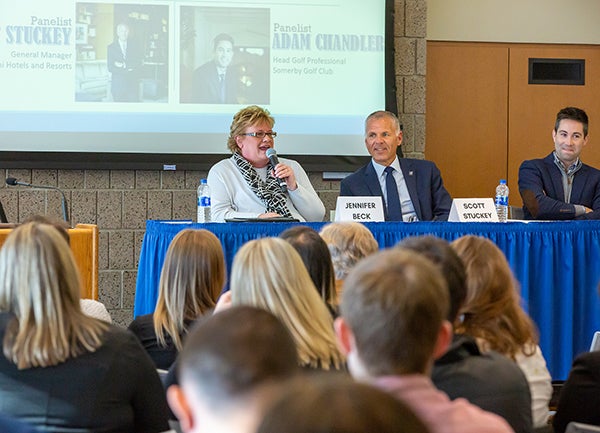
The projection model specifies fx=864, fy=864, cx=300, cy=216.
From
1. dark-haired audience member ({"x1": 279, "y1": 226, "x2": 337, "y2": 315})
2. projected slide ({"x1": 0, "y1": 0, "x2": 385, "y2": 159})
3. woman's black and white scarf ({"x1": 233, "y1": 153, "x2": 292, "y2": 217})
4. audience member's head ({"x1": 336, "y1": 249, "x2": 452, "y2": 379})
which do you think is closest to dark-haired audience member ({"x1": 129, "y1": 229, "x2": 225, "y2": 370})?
dark-haired audience member ({"x1": 279, "y1": 226, "x2": 337, "y2": 315})

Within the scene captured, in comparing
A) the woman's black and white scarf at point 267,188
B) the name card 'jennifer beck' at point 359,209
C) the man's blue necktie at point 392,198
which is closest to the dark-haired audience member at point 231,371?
the name card 'jennifer beck' at point 359,209

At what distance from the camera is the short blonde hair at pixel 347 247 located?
2.86 meters

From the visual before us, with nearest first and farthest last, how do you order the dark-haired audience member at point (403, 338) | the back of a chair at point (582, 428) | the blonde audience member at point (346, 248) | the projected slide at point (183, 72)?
the dark-haired audience member at point (403, 338)
the back of a chair at point (582, 428)
the blonde audience member at point (346, 248)
the projected slide at point (183, 72)

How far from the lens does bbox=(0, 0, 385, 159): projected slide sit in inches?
215

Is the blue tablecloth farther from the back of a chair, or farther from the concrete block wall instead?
the back of a chair

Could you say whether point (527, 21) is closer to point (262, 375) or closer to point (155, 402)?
point (155, 402)

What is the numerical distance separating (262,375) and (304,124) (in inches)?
194

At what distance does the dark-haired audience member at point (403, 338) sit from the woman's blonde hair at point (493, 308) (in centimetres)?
78

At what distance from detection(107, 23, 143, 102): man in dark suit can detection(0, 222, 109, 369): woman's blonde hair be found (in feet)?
12.8

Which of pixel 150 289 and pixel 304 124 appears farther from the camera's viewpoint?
pixel 304 124

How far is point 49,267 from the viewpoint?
5.73 feet

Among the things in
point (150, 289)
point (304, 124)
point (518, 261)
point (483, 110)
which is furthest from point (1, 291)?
point (483, 110)

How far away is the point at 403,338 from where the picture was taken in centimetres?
109

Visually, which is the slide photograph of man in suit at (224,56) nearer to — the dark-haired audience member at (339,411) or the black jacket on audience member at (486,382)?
the black jacket on audience member at (486,382)
